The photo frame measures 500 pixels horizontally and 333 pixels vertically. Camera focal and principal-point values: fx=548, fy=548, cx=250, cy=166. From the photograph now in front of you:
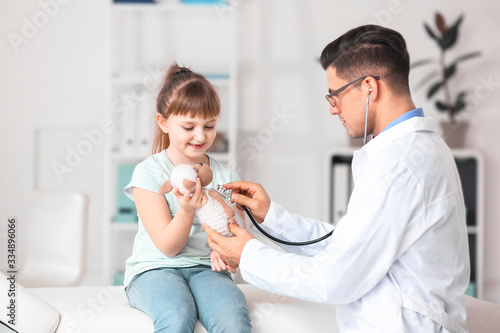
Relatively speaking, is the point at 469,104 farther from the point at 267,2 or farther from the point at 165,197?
the point at 165,197

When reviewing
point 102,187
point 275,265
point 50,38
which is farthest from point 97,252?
point 275,265

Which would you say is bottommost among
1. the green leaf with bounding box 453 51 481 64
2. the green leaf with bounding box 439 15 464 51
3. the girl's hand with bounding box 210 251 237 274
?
the girl's hand with bounding box 210 251 237 274

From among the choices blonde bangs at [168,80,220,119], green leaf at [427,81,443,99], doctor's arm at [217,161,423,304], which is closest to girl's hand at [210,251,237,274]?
doctor's arm at [217,161,423,304]

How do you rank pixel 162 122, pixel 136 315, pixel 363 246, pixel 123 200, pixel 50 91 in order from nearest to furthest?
pixel 363 246 → pixel 136 315 → pixel 162 122 → pixel 123 200 → pixel 50 91

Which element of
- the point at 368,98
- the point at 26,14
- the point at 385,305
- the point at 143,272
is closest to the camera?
the point at 385,305

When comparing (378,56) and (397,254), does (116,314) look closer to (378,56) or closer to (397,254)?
(397,254)

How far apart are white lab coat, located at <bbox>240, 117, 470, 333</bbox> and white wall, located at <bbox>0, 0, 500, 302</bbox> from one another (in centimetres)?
219

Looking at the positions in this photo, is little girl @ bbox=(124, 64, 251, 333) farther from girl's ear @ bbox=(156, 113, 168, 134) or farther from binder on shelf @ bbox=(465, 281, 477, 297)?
binder on shelf @ bbox=(465, 281, 477, 297)

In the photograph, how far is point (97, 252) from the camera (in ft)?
11.3

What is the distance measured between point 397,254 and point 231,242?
411mm

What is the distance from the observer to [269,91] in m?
3.45

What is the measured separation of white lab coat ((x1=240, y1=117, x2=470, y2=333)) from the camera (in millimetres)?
1177

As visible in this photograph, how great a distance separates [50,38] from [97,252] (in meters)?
1.36

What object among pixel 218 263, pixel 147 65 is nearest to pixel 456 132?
pixel 147 65
